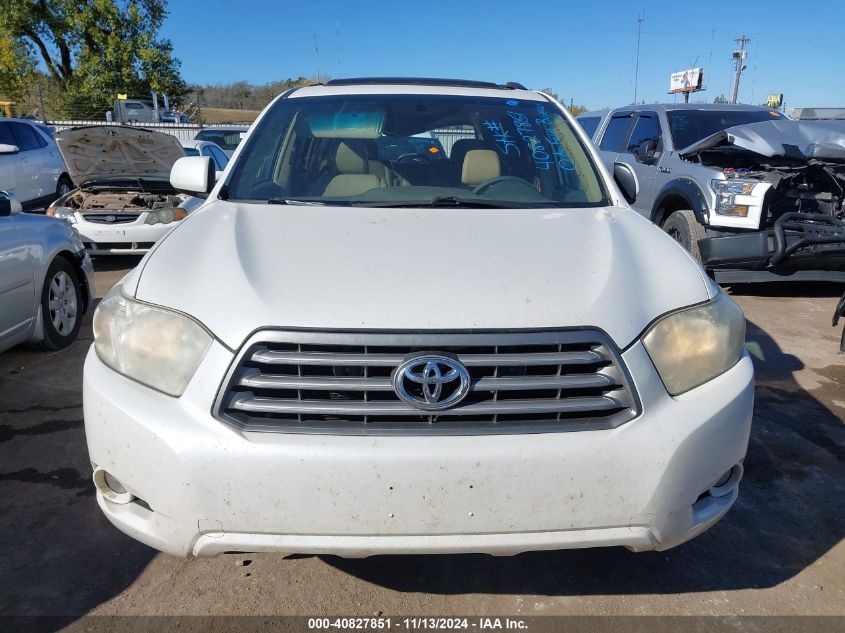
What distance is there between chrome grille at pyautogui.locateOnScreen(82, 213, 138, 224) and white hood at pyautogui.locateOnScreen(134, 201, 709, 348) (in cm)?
550

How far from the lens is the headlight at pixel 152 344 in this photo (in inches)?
74.0

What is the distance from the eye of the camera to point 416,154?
10.8 ft

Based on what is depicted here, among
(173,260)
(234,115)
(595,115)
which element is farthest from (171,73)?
(173,260)

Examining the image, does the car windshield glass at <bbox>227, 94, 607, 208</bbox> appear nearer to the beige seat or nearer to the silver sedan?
the beige seat

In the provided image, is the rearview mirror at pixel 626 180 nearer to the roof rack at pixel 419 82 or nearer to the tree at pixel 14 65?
the roof rack at pixel 419 82

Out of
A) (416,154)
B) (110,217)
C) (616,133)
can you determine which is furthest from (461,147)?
(616,133)

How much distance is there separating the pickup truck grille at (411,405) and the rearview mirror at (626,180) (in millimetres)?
1622

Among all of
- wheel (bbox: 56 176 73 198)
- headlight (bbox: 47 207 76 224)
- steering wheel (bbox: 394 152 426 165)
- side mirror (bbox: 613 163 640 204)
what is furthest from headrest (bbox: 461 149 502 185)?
wheel (bbox: 56 176 73 198)

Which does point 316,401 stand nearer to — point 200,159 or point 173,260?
point 173,260

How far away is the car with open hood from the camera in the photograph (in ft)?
24.2

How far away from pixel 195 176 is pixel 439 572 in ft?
7.06

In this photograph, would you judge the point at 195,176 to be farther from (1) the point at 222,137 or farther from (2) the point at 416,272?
(1) the point at 222,137

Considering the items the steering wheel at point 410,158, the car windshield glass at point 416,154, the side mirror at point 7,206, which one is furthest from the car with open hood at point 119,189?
the steering wheel at point 410,158

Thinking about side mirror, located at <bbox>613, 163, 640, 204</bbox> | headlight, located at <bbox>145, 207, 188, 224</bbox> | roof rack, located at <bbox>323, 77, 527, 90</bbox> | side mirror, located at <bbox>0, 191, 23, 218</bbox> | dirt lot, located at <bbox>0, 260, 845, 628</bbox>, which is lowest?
dirt lot, located at <bbox>0, 260, 845, 628</bbox>
